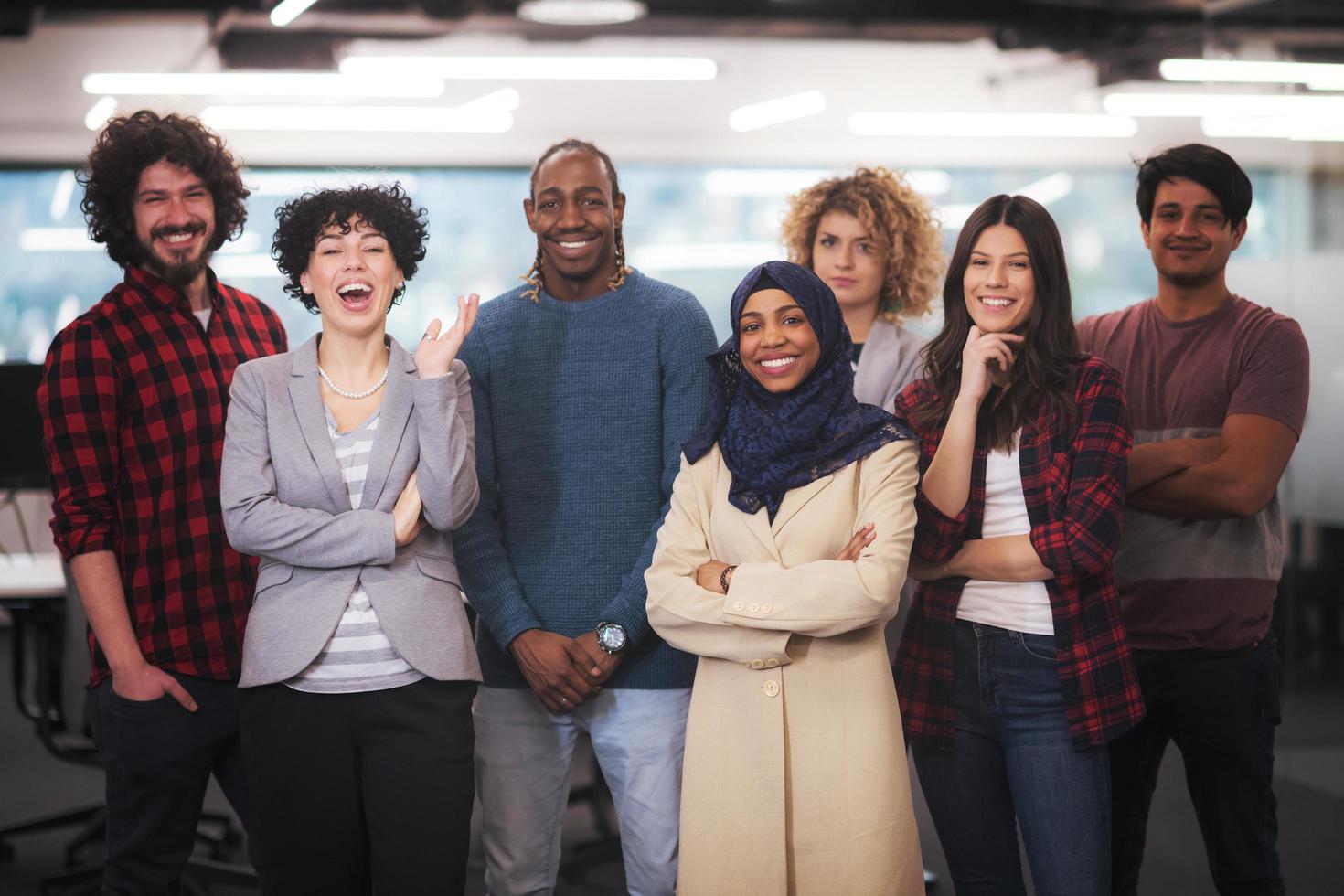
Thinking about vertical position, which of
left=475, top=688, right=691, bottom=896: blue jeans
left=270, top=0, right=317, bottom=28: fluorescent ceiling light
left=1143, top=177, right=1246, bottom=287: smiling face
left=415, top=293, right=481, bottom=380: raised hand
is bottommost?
left=475, top=688, right=691, bottom=896: blue jeans

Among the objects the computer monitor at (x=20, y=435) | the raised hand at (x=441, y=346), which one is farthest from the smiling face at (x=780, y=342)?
the computer monitor at (x=20, y=435)

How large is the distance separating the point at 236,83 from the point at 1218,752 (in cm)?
609

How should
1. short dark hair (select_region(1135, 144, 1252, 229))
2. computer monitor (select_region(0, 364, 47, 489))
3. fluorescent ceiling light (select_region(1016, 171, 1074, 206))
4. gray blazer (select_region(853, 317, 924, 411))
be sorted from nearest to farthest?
1. short dark hair (select_region(1135, 144, 1252, 229))
2. gray blazer (select_region(853, 317, 924, 411))
3. computer monitor (select_region(0, 364, 47, 489))
4. fluorescent ceiling light (select_region(1016, 171, 1074, 206))

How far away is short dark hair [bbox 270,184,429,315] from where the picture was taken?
221cm

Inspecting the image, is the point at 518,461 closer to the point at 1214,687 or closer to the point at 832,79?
the point at 1214,687

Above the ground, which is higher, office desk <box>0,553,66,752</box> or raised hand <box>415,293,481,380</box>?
raised hand <box>415,293,481,380</box>

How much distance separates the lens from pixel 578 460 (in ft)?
7.99

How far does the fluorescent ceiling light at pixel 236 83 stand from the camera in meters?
6.59

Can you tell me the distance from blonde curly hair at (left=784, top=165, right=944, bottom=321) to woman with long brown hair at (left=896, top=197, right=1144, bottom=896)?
0.89 m

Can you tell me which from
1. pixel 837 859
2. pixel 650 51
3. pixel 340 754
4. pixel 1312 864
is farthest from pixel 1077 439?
pixel 650 51

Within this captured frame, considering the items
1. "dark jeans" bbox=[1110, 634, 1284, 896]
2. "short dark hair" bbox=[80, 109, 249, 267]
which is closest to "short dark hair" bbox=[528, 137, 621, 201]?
"short dark hair" bbox=[80, 109, 249, 267]

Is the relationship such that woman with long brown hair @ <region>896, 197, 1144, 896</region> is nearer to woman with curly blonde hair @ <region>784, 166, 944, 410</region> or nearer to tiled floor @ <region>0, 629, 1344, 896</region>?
woman with curly blonde hair @ <region>784, 166, 944, 410</region>

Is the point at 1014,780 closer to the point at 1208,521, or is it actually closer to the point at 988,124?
the point at 1208,521

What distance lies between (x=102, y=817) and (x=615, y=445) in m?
2.47
